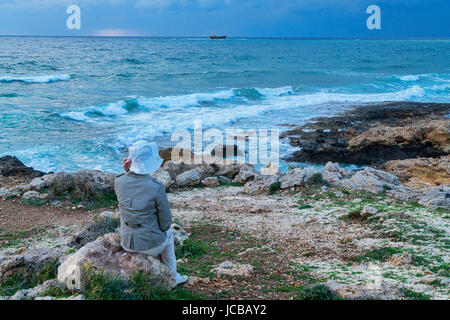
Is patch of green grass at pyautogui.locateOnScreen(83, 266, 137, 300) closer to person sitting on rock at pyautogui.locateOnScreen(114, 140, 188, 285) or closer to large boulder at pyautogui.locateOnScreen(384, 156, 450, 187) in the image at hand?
person sitting on rock at pyautogui.locateOnScreen(114, 140, 188, 285)

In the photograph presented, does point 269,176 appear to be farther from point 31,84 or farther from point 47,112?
point 31,84

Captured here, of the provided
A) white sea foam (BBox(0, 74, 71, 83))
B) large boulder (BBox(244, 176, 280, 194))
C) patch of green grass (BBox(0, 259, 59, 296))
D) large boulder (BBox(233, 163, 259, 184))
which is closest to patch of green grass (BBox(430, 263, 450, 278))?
patch of green grass (BBox(0, 259, 59, 296))

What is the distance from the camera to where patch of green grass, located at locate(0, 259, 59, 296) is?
17.3ft

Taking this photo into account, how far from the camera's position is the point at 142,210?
464cm

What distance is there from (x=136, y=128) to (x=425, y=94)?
2449cm

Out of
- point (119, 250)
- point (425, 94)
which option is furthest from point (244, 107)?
point (119, 250)

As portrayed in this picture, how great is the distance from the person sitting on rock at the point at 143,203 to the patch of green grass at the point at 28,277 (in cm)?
123

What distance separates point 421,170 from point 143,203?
1264 centimetres

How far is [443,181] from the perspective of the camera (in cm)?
1357

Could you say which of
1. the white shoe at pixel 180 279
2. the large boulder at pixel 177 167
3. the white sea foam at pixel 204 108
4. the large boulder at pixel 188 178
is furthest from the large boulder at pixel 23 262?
the white sea foam at pixel 204 108

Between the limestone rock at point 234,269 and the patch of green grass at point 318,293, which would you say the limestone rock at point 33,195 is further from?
the patch of green grass at point 318,293

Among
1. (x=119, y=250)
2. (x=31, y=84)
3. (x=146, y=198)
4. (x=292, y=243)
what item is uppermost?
(x=31, y=84)

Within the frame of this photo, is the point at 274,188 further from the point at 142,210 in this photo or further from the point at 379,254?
the point at 142,210

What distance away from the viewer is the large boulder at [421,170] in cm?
1380
